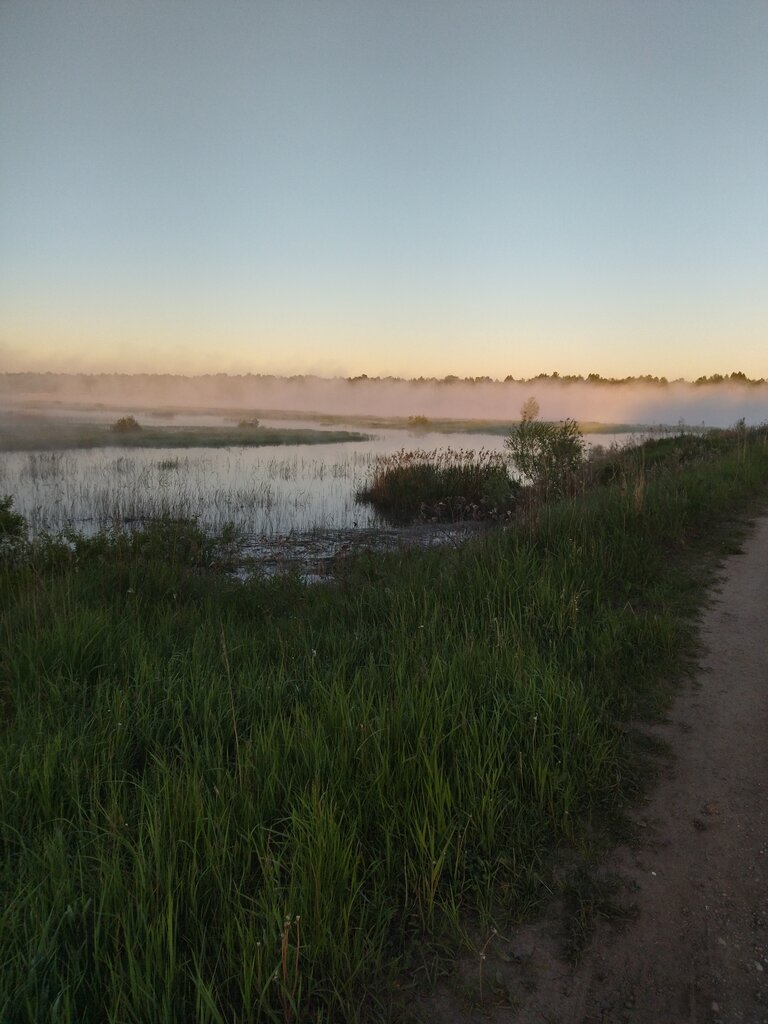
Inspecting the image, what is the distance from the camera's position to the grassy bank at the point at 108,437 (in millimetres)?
29583

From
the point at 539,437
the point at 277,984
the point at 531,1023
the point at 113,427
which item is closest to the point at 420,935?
the point at 531,1023

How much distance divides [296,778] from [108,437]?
34449mm

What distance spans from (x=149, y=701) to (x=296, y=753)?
4.07ft

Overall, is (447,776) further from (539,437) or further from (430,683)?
(539,437)

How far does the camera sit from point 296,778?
3.30 meters

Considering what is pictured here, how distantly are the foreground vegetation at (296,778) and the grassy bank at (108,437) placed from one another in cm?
2572

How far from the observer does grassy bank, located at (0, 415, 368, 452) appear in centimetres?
2958

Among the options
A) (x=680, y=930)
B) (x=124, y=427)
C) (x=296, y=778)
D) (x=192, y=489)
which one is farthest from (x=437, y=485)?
(x=124, y=427)

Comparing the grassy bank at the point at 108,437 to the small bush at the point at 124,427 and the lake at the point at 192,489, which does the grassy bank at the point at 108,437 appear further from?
the lake at the point at 192,489

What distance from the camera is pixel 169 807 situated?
9.56 feet

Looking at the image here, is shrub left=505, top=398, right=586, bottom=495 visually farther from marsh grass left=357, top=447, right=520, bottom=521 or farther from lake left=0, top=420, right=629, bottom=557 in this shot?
lake left=0, top=420, right=629, bottom=557

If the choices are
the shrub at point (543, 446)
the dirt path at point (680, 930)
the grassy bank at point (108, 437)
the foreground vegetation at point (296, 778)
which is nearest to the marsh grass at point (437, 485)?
the shrub at point (543, 446)

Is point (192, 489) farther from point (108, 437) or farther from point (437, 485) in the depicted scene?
point (108, 437)

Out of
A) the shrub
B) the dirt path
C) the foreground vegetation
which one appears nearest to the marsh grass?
the shrub
